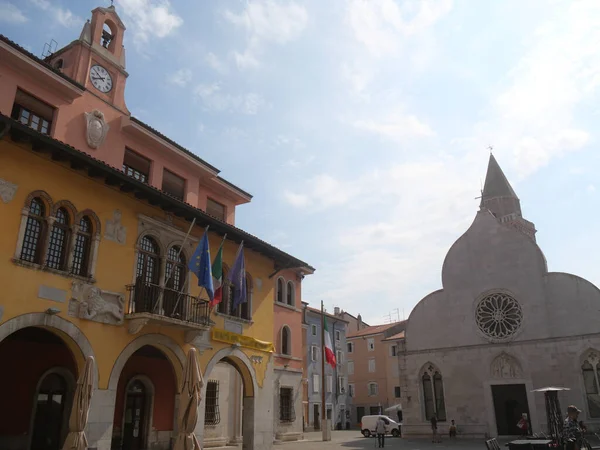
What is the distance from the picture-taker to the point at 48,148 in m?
13.0

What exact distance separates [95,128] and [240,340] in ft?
30.2

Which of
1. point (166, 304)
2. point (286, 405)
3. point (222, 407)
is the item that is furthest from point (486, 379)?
point (166, 304)

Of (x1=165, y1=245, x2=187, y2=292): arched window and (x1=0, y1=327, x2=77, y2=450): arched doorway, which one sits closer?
(x1=0, y1=327, x2=77, y2=450): arched doorway

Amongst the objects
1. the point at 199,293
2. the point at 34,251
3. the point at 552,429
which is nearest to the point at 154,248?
the point at 199,293

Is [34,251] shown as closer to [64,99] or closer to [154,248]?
[154,248]

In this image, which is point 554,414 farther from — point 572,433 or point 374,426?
point 374,426

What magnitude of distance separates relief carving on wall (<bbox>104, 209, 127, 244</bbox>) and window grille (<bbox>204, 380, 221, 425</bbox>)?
11925mm

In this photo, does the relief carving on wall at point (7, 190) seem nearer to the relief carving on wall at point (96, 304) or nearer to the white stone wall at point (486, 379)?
the relief carving on wall at point (96, 304)

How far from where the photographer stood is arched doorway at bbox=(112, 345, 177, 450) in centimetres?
1761

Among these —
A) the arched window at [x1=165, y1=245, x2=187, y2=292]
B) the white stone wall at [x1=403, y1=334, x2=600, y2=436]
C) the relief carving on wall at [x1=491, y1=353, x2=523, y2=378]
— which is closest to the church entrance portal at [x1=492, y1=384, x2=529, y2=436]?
the white stone wall at [x1=403, y1=334, x2=600, y2=436]

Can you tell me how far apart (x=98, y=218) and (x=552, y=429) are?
1593cm

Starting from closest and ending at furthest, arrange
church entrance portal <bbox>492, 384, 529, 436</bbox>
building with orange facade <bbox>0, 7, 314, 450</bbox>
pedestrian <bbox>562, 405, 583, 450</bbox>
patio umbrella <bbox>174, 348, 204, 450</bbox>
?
1. pedestrian <bbox>562, 405, 583, 450</bbox>
2. building with orange facade <bbox>0, 7, 314, 450</bbox>
3. patio umbrella <bbox>174, 348, 204, 450</bbox>
4. church entrance portal <bbox>492, 384, 529, 436</bbox>

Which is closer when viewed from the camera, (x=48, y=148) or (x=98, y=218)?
(x=48, y=148)

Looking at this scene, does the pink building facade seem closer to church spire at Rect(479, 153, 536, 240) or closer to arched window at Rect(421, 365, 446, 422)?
arched window at Rect(421, 365, 446, 422)
